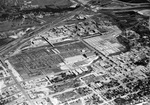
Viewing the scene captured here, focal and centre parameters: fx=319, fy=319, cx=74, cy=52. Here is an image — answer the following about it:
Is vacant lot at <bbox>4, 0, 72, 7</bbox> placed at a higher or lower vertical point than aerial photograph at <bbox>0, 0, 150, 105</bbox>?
higher

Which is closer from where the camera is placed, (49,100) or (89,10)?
(49,100)

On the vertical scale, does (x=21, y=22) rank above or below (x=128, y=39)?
above

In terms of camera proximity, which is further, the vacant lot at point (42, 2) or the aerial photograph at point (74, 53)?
the vacant lot at point (42, 2)

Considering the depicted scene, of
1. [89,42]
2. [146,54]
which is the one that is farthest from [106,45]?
[146,54]

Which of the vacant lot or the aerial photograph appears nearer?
the aerial photograph

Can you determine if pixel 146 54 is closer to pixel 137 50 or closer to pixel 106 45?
pixel 137 50

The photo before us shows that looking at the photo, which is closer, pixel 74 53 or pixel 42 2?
pixel 74 53

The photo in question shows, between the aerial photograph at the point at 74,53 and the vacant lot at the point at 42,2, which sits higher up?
the vacant lot at the point at 42,2

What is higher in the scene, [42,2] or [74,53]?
[42,2]
